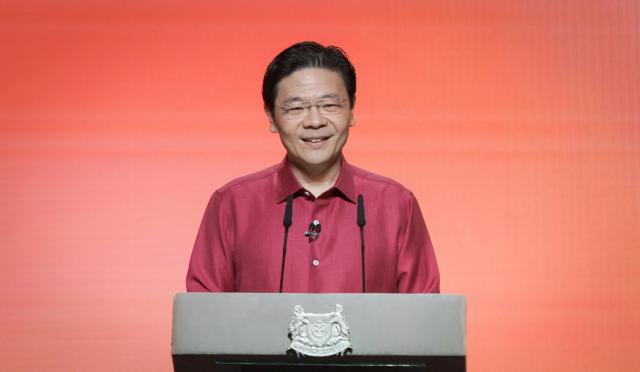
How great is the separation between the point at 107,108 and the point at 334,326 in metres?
1.48

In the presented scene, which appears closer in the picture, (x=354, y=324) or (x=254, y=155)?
(x=354, y=324)

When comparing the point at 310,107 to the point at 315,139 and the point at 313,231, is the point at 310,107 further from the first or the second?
the point at 313,231

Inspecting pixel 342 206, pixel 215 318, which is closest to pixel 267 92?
pixel 342 206

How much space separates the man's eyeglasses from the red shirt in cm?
13

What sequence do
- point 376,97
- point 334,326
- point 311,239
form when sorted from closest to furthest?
point 334,326 → point 311,239 → point 376,97

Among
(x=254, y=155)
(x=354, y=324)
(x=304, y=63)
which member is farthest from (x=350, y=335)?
(x=254, y=155)

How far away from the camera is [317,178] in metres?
1.78

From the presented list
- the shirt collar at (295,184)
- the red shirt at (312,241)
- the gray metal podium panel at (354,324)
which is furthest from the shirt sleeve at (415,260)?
the gray metal podium panel at (354,324)

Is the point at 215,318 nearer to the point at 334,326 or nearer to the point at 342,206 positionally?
the point at 334,326

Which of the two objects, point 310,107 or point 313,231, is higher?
point 310,107

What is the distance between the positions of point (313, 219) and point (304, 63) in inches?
11.9

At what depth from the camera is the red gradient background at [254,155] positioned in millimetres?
2521

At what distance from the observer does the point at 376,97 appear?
8.27 feet

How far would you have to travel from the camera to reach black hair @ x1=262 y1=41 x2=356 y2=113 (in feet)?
5.64
